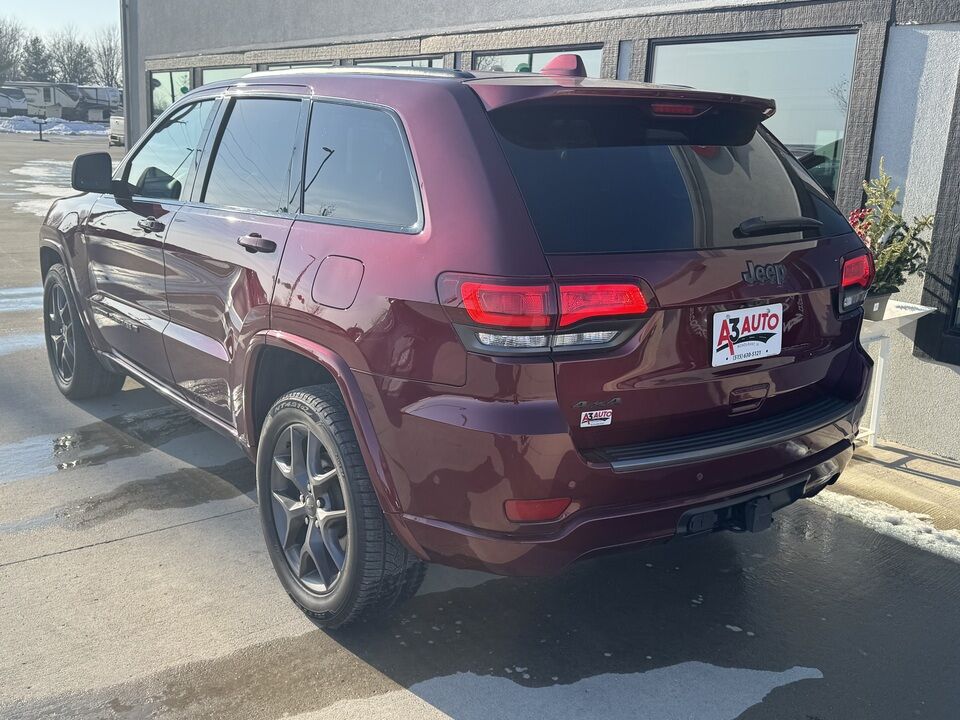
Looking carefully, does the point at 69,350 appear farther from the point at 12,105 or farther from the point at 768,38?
the point at 12,105

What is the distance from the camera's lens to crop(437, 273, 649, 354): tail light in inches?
96.2

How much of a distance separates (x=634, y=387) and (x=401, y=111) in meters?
1.15

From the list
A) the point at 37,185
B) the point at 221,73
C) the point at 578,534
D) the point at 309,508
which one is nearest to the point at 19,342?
the point at 309,508

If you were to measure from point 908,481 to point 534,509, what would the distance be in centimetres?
306

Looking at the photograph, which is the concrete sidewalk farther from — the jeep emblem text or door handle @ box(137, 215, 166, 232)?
door handle @ box(137, 215, 166, 232)

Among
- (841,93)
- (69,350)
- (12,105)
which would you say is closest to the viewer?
(69,350)

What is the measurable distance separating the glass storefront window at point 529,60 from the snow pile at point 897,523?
13.9 feet

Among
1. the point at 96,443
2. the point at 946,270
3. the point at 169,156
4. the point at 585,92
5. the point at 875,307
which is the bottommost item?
the point at 96,443

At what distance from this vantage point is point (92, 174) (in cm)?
447

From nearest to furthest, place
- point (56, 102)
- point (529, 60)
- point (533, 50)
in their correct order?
point (533, 50) → point (529, 60) → point (56, 102)

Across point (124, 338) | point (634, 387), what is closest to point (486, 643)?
point (634, 387)

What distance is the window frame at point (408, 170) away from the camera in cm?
275

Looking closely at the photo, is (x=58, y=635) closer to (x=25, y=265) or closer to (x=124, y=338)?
(x=124, y=338)

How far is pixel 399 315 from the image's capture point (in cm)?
266
